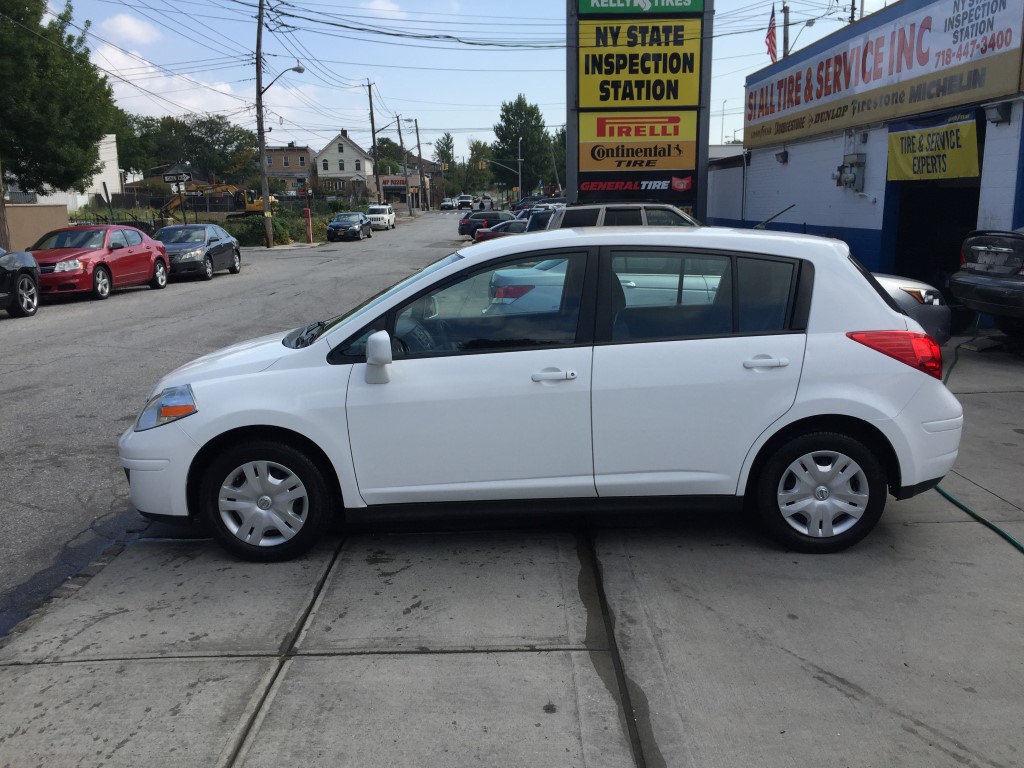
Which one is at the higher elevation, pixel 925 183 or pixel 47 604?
pixel 925 183

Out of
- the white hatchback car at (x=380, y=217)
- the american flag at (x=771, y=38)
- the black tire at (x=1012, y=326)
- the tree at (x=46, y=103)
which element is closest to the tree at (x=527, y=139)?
the white hatchback car at (x=380, y=217)

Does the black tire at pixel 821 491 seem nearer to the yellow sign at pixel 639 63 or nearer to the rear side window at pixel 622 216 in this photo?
the rear side window at pixel 622 216

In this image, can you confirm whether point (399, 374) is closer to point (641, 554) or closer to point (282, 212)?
point (641, 554)

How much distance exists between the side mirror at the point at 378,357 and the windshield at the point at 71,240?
1629 centimetres

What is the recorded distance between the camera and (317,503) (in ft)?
15.1

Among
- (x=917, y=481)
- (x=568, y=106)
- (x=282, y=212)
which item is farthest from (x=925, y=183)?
(x=282, y=212)

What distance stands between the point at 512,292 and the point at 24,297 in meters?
13.6

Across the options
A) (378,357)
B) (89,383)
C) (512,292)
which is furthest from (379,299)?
(89,383)

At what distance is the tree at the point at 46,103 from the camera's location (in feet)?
73.6

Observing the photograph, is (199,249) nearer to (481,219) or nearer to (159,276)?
(159,276)

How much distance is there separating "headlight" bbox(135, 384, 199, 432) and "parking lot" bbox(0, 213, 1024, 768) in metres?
0.78

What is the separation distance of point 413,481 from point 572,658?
1.34m

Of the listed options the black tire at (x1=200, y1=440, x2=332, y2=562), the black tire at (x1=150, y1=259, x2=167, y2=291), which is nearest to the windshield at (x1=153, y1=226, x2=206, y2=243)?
the black tire at (x1=150, y1=259, x2=167, y2=291)

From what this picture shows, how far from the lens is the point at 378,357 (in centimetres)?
439
